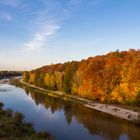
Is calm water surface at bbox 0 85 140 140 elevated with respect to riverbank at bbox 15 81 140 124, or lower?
lower

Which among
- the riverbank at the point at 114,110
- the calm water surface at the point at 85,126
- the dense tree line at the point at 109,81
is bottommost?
the calm water surface at the point at 85,126

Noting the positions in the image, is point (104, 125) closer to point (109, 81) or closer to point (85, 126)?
point (85, 126)

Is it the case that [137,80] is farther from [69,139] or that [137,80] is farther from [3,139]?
[3,139]

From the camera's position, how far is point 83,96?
69.2 m

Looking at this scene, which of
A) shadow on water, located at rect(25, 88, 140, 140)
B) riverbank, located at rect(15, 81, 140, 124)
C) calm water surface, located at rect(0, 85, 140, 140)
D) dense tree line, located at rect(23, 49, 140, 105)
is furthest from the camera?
dense tree line, located at rect(23, 49, 140, 105)

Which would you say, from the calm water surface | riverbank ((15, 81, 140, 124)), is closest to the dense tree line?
riverbank ((15, 81, 140, 124))

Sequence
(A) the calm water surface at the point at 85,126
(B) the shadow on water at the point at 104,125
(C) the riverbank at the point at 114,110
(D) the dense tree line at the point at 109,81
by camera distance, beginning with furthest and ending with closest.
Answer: (D) the dense tree line at the point at 109,81, (C) the riverbank at the point at 114,110, (B) the shadow on water at the point at 104,125, (A) the calm water surface at the point at 85,126

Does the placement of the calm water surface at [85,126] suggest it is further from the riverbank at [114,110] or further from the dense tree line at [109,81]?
the dense tree line at [109,81]

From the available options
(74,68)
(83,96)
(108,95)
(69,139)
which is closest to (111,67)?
(108,95)

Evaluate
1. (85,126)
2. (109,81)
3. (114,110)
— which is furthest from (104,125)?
(109,81)

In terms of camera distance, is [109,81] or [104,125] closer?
[104,125]

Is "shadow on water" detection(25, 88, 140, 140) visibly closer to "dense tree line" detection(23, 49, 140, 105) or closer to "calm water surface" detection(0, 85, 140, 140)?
"calm water surface" detection(0, 85, 140, 140)

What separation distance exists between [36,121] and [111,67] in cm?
2635

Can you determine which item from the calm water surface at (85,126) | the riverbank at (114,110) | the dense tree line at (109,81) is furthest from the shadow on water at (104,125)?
the dense tree line at (109,81)
